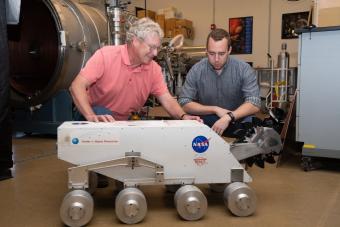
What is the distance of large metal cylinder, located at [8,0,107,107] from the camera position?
3191 millimetres

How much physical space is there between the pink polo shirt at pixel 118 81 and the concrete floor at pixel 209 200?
45 centimetres

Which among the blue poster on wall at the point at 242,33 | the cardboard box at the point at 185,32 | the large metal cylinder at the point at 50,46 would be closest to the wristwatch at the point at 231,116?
the large metal cylinder at the point at 50,46

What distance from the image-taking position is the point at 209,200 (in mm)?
1678

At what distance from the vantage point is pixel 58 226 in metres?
1.40

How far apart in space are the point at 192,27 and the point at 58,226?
5630mm

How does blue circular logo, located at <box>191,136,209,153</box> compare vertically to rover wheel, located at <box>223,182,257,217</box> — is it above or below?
above

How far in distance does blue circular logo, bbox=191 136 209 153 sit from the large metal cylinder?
2.08 meters

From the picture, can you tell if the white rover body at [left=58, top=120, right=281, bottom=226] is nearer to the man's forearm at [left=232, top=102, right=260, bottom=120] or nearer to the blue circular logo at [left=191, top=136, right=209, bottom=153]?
the blue circular logo at [left=191, top=136, right=209, bottom=153]

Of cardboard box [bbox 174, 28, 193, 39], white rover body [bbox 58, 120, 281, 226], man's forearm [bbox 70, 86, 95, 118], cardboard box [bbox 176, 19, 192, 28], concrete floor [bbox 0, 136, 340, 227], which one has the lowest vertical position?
concrete floor [bbox 0, 136, 340, 227]

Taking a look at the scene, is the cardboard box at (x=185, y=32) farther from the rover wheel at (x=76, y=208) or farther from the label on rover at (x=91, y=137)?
the rover wheel at (x=76, y=208)

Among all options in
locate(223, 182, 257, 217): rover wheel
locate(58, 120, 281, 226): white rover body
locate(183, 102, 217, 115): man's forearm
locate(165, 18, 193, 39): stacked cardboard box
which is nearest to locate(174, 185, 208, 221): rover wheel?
locate(58, 120, 281, 226): white rover body

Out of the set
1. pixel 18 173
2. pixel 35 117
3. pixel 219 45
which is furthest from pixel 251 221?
pixel 35 117

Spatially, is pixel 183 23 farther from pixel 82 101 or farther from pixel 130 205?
pixel 130 205

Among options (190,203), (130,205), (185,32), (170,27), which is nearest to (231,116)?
(190,203)
